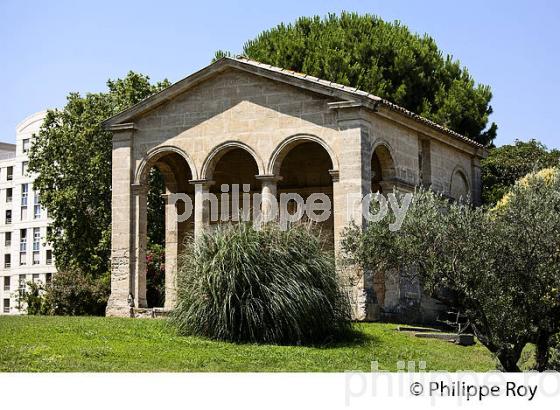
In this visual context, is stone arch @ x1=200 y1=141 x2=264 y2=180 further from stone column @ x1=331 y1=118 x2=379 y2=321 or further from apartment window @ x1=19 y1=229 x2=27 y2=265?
A: apartment window @ x1=19 y1=229 x2=27 y2=265

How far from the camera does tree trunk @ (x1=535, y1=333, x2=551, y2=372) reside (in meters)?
17.7

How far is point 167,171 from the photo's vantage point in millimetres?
33000

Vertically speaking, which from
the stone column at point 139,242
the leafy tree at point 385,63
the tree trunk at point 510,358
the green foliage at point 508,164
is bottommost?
the tree trunk at point 510,358

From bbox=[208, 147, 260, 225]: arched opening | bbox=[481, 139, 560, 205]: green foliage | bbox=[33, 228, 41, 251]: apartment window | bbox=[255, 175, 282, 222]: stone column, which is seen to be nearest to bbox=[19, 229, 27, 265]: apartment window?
bbox=[33, 228, 41, 251]: apartment window

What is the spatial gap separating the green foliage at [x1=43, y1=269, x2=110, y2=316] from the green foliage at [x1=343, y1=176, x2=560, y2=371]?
1921 cm

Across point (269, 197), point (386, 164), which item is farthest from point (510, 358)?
point (386, 164)

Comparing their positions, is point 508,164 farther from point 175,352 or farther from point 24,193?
point 24,193

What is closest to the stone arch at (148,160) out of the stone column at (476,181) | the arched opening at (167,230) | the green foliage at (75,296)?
the arched opening at (167,230)

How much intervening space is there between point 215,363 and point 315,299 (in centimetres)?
375

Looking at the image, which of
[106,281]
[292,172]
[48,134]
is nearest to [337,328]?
[292,172]

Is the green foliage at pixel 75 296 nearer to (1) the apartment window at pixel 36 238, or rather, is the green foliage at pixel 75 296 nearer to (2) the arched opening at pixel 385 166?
(2) the arched opening at pixel 385 166

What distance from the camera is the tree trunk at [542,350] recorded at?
17703 millimetres

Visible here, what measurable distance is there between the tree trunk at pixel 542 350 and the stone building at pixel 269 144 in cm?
851
